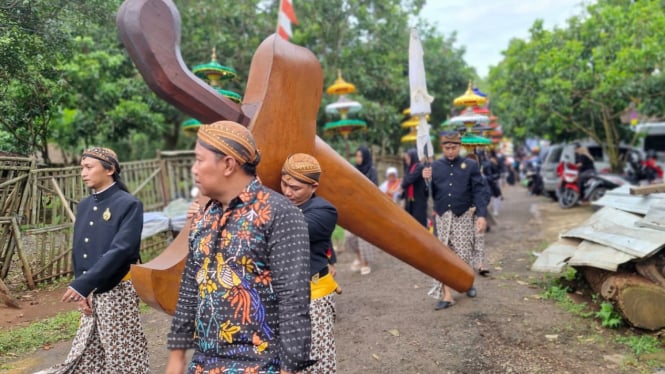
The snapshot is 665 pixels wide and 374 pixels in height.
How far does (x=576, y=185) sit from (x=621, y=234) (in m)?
7.74

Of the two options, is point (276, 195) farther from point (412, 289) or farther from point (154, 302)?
point (412, 289)

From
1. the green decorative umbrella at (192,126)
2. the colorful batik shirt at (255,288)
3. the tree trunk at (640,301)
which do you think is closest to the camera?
the colorful batik shirt at (255,288)

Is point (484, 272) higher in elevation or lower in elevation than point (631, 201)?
lower

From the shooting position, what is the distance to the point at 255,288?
146 centimetres

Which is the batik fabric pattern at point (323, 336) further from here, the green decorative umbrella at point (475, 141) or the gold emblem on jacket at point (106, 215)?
the green decorative umbrella at point (475, 141)

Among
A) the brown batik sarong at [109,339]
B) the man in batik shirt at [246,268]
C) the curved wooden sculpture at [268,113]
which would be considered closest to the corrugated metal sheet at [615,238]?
the curved wooden sculpture at [268,113]

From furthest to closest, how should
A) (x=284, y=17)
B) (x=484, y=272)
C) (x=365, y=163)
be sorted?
(x=484, y=272)
(x=365, y=163)
(x=284, y=17)

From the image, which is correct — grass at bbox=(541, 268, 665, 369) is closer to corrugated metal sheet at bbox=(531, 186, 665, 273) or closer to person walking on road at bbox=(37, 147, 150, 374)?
corrugated metal sheet at bbox=(531, 186, 665, 273)

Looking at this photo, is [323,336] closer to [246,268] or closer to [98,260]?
[246,268]

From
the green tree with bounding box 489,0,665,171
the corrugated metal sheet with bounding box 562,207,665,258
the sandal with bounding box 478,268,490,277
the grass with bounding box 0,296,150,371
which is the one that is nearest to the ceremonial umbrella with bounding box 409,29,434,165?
the corrugated metal sheet with bounding box 562,207,665,258

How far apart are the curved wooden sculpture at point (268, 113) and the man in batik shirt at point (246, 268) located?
246mm

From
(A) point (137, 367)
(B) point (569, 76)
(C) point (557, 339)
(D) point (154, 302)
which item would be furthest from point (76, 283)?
(B) point (569, 76)

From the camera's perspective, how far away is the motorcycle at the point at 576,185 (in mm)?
10547

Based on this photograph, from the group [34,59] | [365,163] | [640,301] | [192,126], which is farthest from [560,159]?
[34,59]
